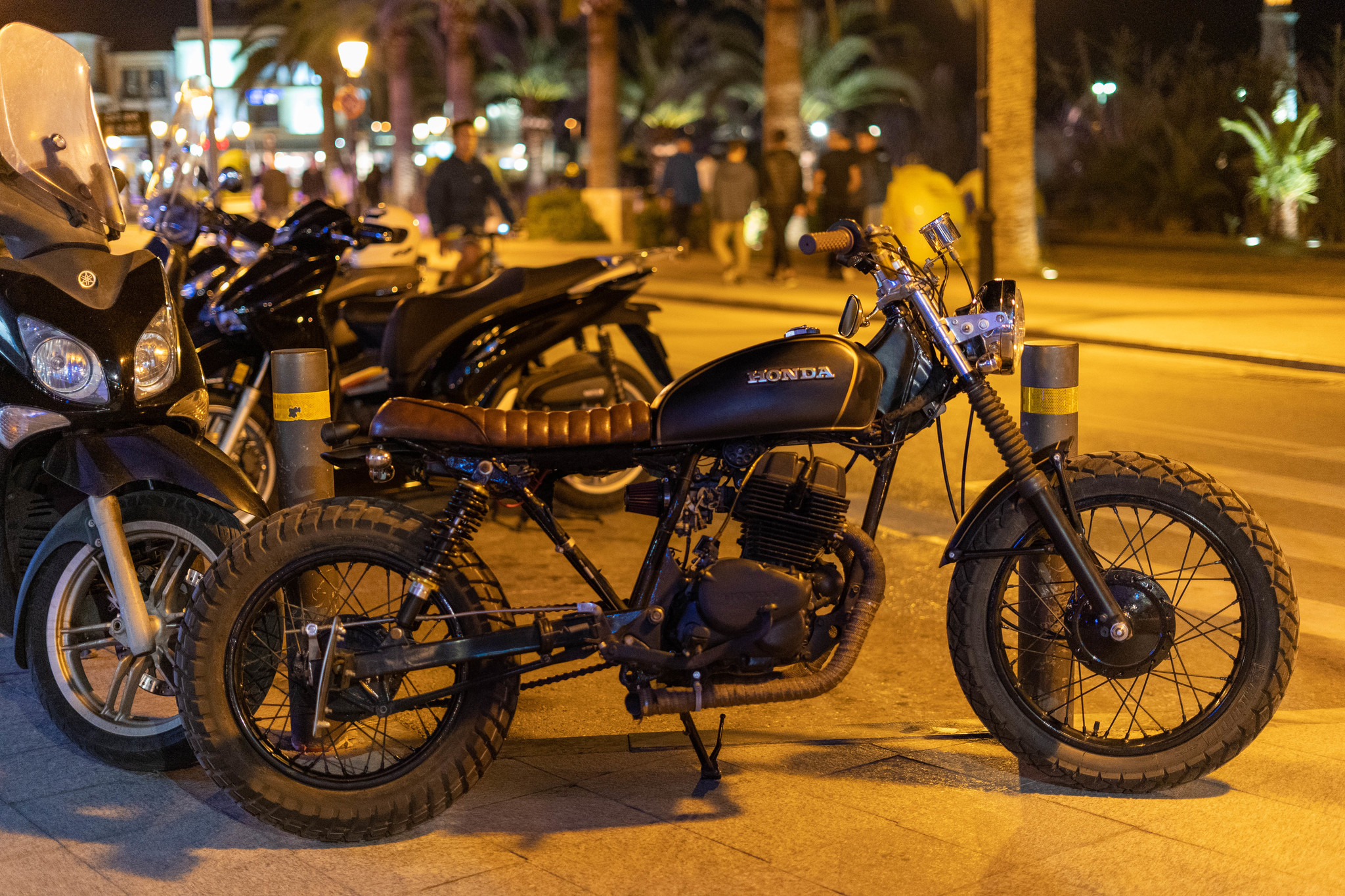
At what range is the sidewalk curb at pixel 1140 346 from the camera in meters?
11.8

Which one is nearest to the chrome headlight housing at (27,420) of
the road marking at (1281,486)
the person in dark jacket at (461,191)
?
the road marking at (1281,486)

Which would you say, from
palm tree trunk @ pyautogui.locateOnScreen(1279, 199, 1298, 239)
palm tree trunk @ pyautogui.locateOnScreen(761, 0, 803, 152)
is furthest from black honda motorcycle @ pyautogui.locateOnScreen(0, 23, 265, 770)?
palm tree trunk @ pyautogui.locateOnScreen(1279, 199, 1298, 239)

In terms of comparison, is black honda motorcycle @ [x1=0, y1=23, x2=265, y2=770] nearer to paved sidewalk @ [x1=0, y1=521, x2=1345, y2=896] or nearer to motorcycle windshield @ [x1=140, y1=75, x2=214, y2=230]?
paved sidewalk @ [x1=0, y1=521, x2=1345, y2=896]

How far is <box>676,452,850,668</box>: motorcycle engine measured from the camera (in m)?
3.73

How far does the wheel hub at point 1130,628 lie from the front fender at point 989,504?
30 centimetres

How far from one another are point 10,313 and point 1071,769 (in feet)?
9.98

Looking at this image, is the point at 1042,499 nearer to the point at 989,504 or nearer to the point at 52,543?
the point at 989,504

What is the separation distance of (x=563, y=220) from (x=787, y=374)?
85.3 feet

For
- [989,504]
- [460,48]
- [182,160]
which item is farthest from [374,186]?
[989,504]

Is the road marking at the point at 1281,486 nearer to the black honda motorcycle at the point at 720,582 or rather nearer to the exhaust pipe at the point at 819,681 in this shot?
the black honda motorcycle at the point at 720,582

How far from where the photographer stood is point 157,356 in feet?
13.8

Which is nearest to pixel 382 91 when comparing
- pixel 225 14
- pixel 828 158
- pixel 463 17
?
pixel 463 17

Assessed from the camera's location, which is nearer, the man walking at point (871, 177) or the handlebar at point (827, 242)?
the handlebar at point (827, 242)

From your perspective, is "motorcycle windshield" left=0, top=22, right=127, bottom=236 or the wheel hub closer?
the wheel hub
